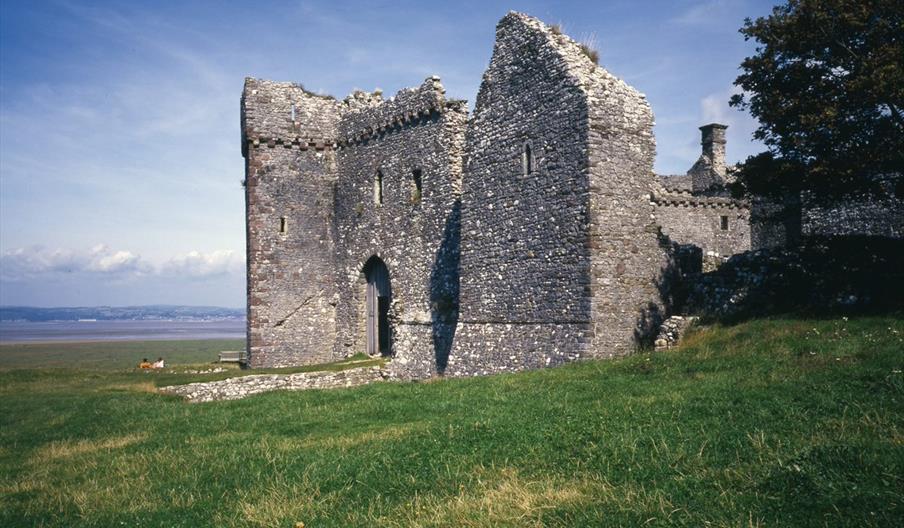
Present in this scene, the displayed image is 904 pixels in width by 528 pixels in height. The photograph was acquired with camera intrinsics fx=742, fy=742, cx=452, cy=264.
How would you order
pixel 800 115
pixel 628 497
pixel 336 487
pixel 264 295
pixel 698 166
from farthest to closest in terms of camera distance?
pixel 698 166 < pixel 264 295 < pixel 800 115 < pixel 336 487 < pixel 628 497

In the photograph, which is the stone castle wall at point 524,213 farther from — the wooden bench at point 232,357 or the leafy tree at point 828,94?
the wooden bench at point 232,357

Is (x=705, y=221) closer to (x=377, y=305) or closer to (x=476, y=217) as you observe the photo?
(x=377, y=305)

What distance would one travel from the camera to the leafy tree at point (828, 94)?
15055mm

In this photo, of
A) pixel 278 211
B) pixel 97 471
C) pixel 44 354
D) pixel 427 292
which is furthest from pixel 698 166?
pixel 44 354

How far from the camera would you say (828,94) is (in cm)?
1598

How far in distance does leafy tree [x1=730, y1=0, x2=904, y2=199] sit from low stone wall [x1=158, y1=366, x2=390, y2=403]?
13.5 m

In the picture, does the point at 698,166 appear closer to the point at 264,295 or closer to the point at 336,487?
the point at 264,295

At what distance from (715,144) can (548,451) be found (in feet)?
103

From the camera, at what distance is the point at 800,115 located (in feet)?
52.4

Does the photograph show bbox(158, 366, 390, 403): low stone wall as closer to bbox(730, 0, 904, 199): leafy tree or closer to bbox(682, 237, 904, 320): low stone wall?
bbox(682, 237, 904, 320): low stone wall

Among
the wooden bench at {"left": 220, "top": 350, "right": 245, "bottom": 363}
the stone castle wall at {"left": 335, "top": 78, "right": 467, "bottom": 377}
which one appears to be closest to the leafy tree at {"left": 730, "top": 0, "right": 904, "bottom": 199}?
the stone castle wall at {"left": 335, "top": 78, "right": 467, "bottom": 377}

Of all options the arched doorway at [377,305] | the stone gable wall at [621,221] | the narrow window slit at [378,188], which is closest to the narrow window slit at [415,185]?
the narrow window slit at [378,188]

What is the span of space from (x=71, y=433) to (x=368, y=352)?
610 inches

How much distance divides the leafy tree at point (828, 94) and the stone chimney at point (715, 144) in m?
19.9
